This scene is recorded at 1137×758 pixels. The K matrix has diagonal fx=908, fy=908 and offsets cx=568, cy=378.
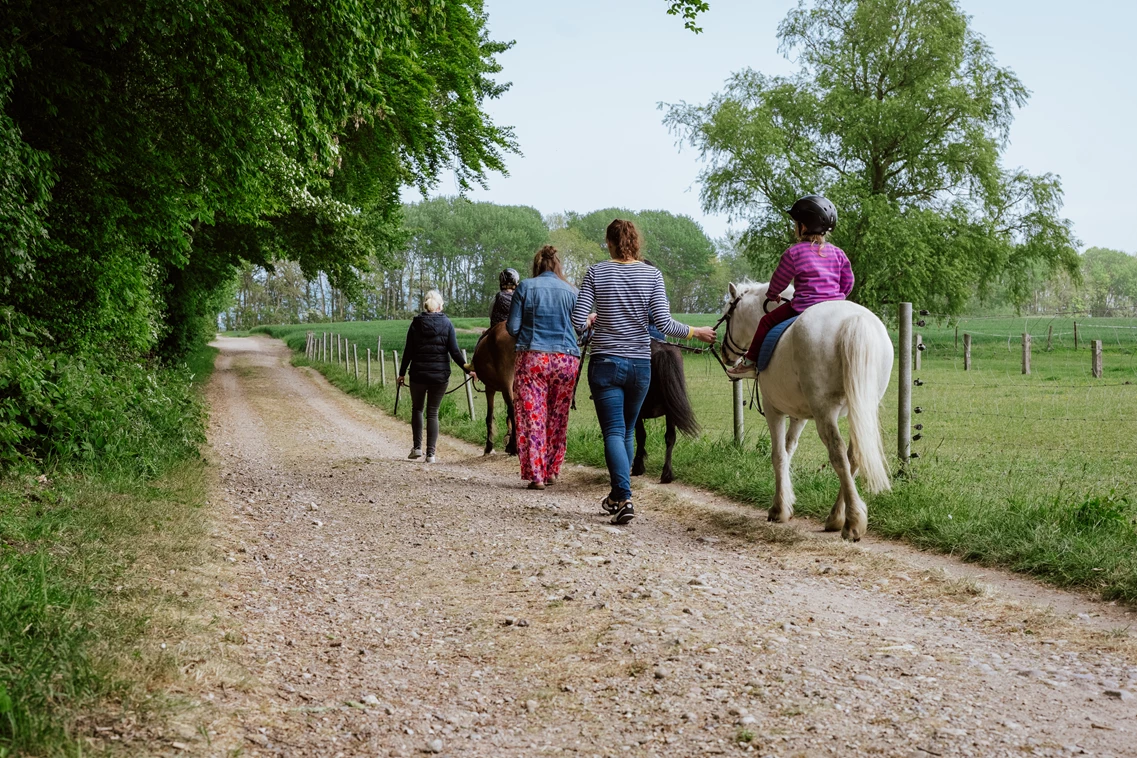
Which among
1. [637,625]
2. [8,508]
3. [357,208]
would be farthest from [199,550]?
[357,208]

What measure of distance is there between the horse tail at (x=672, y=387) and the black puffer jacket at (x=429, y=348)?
11.4 feet

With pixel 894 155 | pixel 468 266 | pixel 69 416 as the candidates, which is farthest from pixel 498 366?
pixel 468 266

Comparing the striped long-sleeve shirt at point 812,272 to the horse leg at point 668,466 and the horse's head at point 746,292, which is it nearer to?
the horse's head at point 746,292

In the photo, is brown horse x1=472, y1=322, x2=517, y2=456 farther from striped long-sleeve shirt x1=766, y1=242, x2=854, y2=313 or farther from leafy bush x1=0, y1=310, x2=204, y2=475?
striped long-sleeve shirt x1=766, y1=242, x2=854, y2=313

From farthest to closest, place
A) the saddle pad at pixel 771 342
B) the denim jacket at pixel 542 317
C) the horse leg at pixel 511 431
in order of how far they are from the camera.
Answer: the horse leg at pixel 511 431
the denim jacket at pixel 542 317
the saddle pad at pixel 771 342

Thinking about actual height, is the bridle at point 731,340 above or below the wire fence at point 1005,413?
above

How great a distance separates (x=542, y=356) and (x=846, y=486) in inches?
131

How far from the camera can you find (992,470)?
10.5 metres

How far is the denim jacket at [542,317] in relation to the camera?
864cm

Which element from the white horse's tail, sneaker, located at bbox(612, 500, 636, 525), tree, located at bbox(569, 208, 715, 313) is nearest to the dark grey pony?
sneaker, located at bbox(612, 500, 636, 525)

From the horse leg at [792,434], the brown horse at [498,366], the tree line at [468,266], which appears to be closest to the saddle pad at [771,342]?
the horse leg at [792,434]

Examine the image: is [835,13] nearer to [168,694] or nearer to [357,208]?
[357,208]

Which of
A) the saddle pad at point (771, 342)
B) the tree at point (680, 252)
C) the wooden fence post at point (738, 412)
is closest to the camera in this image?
the saddle pad at point (771, 342)

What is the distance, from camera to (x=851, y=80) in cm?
3416
